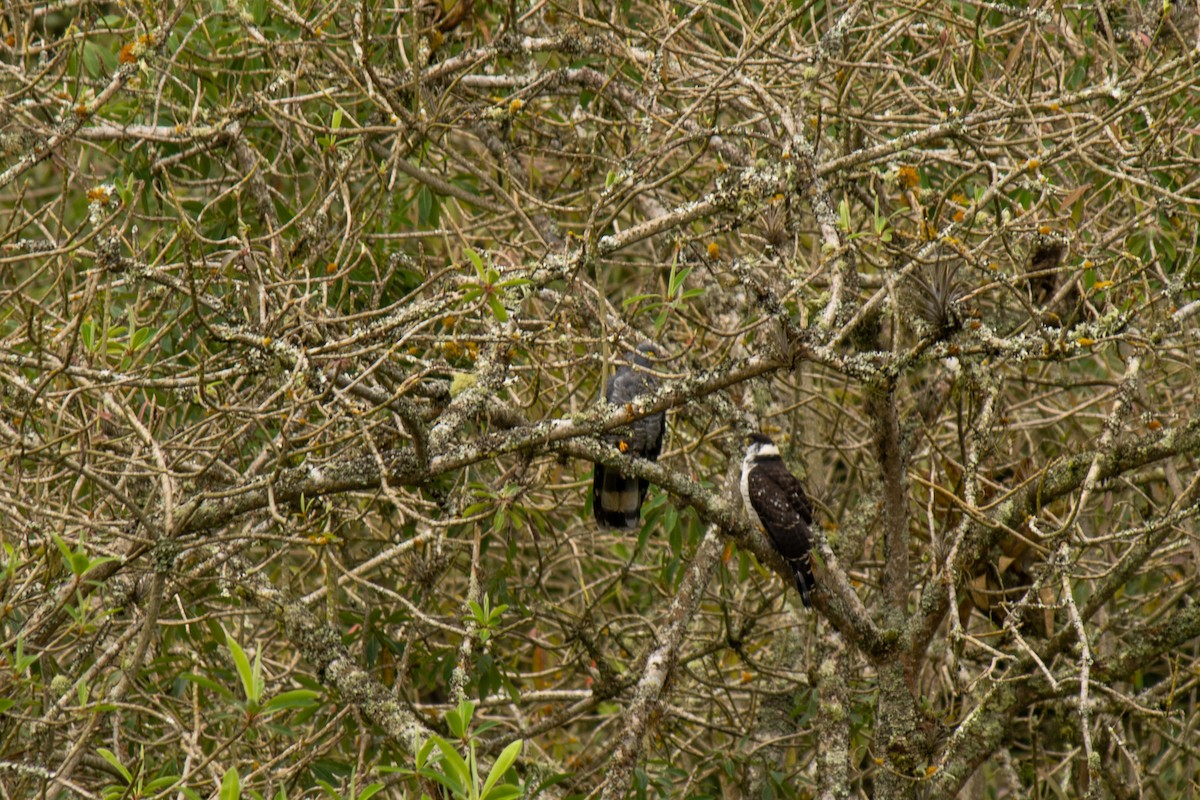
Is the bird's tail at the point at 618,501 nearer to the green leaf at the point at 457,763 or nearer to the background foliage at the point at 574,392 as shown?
the background foliage at the point at 574,392

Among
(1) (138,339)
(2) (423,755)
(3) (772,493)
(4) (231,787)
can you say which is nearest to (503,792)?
(2) (423,755)

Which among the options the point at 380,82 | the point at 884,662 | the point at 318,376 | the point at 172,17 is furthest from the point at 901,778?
the point at 172,17

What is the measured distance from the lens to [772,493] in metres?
4.86

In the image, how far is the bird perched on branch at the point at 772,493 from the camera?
15.1 ft

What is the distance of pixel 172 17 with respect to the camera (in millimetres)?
3549

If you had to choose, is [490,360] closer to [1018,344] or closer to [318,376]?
[318,376]

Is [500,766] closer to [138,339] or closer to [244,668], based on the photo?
[244,668]

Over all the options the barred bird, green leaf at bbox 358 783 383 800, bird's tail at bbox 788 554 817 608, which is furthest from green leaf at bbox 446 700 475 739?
the barred bird

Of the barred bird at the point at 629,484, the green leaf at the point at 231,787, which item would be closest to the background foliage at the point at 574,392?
the green leaf at the point at 231,787

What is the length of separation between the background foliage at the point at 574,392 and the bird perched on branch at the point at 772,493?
0.18 m

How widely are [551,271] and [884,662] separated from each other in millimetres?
1760

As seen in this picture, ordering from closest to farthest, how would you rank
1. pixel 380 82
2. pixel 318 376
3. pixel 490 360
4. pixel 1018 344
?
pixel 1018 344, pixel 318 376, pixel 490 360, pixel 380 82

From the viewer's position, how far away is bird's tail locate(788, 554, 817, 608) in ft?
13.1

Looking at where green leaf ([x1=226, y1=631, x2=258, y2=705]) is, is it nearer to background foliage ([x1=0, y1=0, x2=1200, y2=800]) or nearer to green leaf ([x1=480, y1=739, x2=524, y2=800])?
background foliage ([x1=0, y1=0, x2=1200, y2=800])
